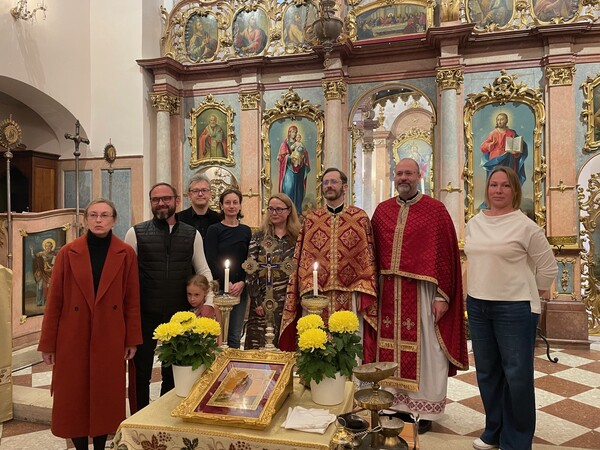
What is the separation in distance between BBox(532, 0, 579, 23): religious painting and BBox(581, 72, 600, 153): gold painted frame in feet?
3.20

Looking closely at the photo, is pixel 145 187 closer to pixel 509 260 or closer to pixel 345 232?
pixel 345 232

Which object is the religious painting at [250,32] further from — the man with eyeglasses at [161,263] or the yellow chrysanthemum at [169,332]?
the yellow chrysanthemum at [169,332]

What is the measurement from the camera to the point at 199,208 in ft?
14.6

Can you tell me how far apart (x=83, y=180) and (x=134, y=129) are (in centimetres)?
134

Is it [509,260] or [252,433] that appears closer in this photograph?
[252,433]

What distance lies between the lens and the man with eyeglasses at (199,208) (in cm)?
429

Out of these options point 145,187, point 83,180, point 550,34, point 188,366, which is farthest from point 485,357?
point 83,180

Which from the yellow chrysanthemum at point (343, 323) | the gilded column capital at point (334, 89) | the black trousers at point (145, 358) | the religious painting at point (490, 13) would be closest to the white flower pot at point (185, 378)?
the yellow chrysanthemum at point (343, 323)

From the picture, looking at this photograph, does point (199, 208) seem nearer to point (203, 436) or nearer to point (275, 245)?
point (275, 245)

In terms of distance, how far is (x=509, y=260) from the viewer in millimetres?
3082

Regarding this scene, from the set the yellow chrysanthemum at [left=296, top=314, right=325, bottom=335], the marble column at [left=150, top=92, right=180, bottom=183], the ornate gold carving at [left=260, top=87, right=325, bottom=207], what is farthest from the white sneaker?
the marble column at [left=150, top=92, right=180, bottom=183]

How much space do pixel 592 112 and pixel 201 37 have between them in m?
6.44

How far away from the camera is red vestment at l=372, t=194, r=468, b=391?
11.9 feet

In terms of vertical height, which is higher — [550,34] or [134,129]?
[550,34]
